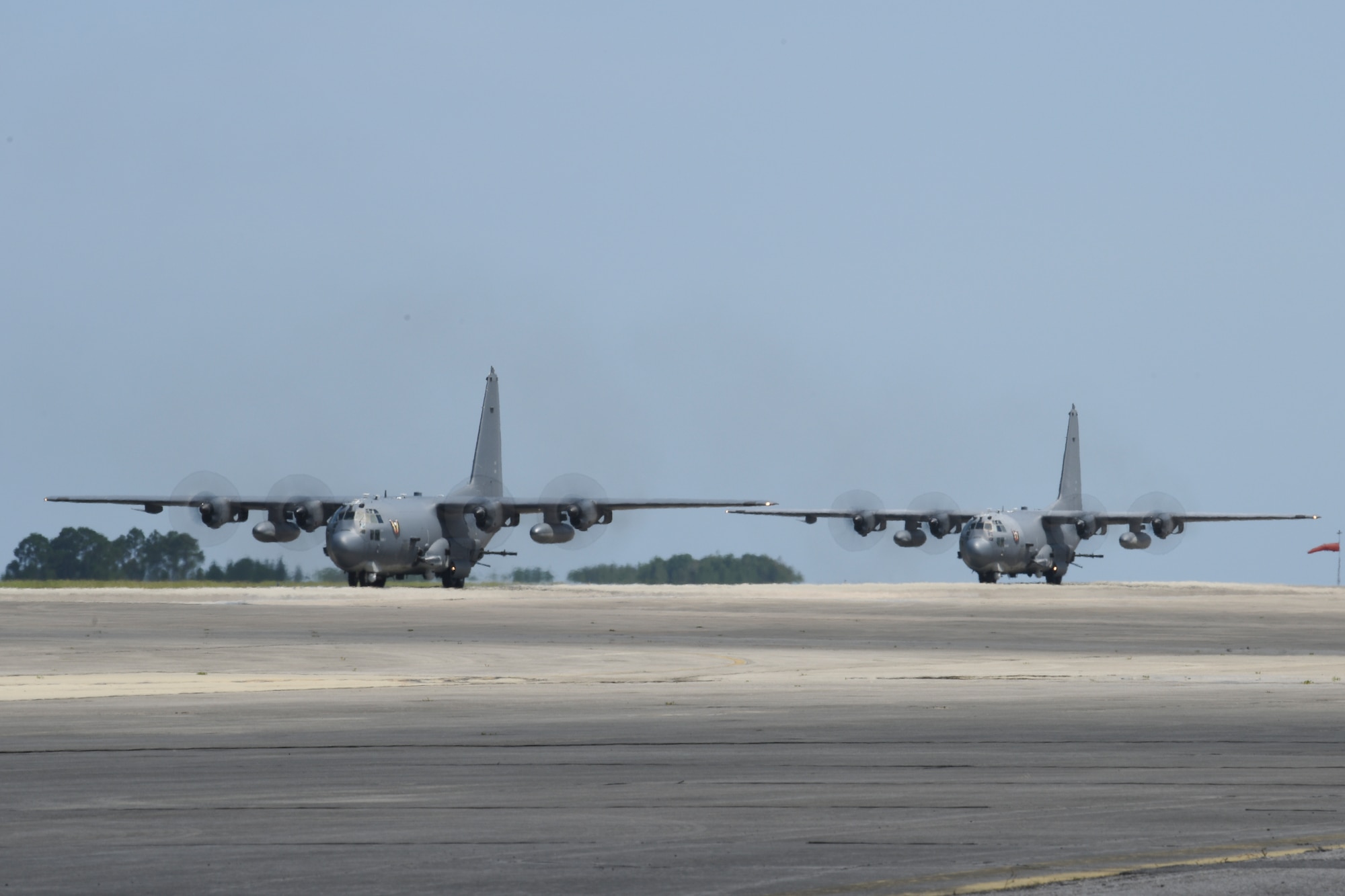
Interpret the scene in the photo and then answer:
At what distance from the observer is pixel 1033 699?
21.8 meters

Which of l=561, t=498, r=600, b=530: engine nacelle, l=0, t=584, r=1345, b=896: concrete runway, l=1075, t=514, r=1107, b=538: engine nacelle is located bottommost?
l=0, t=584, r=1345, b=896: concrete runway

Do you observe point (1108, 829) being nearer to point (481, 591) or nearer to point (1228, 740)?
point (1228, 740)

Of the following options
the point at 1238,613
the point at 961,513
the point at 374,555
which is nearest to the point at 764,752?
the point at 1238,613

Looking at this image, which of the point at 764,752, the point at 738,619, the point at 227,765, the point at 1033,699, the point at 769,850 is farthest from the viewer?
the point at 738,619

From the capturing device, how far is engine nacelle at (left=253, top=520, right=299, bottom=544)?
77.8 metres

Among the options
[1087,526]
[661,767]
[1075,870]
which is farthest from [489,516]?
[1075,870]

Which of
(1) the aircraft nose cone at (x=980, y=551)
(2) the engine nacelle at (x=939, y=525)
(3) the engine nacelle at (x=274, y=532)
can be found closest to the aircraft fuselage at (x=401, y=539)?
(3) the engine nacelle at (x=274, y=532)

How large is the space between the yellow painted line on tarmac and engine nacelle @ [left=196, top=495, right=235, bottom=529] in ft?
233

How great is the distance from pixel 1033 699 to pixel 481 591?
54.6m

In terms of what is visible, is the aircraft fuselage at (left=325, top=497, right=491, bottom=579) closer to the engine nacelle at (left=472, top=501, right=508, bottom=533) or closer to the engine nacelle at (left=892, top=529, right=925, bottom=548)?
the engine nacelle at (left=472, top=501, right=508, bottom=533)

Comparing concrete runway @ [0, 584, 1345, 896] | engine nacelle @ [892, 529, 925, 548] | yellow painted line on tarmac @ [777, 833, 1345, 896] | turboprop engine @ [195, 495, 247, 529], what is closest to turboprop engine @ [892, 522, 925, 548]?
engine nacelle @ [892, 529, 925, 548]

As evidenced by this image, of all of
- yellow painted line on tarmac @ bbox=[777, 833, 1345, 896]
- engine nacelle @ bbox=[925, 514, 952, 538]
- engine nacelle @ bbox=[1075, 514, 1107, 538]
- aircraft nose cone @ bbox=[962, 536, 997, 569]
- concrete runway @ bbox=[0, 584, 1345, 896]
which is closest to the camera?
yellow painted line on tarmac @ bbox=[777, 833, 1345, 896]

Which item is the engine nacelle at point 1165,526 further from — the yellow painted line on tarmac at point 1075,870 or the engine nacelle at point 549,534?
the yellow painted line on tarmac at point 1075,870

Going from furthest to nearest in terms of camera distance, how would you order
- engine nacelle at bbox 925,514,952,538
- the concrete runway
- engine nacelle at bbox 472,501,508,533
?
engine nacelle at bbox 925,514,952,538, engine nacelle at bbox 472,501,508,533, the concrete runway
